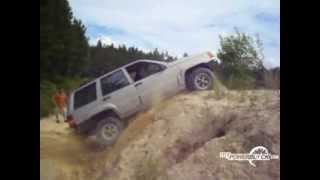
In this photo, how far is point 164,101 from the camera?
39.8ft

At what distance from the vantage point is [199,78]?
12.1 m

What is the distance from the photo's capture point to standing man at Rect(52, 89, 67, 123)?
12.1 m

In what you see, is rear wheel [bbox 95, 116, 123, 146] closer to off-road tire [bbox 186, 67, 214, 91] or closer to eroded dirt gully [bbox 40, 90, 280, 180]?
eroded dirt gully [bbox 40, 90, 280, 180]

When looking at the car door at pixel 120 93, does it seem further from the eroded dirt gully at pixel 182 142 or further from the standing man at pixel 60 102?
the standing man at pixel 60 102

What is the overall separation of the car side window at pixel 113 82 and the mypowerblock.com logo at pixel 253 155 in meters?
1.05

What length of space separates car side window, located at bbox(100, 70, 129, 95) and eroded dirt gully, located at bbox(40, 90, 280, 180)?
32cm

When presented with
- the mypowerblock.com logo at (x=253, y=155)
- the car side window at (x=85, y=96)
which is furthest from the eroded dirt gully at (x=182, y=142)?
the car side window at (x=85, y=96)

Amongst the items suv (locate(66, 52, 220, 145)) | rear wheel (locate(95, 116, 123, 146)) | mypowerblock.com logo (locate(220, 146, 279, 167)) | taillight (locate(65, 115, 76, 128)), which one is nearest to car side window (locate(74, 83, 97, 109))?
suv (locate(66, 52, 220, 145))

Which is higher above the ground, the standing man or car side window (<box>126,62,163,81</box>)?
car side window (<box>126,62,163,81</box>)

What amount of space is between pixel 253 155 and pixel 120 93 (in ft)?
4.15

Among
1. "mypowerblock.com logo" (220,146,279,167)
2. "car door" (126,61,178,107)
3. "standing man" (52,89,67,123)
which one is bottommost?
"mypowerblock.com logo" (220,146,279,167)
